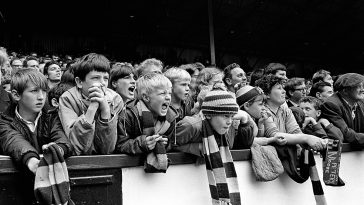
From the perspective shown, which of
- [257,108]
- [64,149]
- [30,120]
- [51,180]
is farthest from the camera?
[257,108]

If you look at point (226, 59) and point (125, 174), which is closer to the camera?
point (125, 174)

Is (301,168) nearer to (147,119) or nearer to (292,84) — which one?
(147,119)

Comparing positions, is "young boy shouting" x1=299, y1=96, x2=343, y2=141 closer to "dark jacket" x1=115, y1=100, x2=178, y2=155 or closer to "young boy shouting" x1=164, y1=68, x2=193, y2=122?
"young boy shouting" x1=164, y1=68, x2=193, y2=122

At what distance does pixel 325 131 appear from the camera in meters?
5.19

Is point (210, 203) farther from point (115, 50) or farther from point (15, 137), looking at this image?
point (115, 50)

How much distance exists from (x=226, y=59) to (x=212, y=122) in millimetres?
17918

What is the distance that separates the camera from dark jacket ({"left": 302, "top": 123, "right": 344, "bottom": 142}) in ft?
16.5

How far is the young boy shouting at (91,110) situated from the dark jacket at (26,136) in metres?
0.08

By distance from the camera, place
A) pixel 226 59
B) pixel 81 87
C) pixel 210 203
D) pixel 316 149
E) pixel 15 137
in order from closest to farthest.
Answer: pixel 15 137 < pixel 81 87 < pixel 210 203 < pixel 316 149 < pixel 226 59

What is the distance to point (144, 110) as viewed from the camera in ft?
12.2

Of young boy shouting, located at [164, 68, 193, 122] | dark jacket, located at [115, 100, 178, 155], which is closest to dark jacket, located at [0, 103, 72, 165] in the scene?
dark jacket, located at [115, 100, 178, 155]

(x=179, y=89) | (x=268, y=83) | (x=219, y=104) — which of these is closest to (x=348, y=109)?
(x=268, y=83)

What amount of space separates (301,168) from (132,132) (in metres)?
1.79

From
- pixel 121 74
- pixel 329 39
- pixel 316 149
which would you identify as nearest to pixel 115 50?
pixel 329 39
